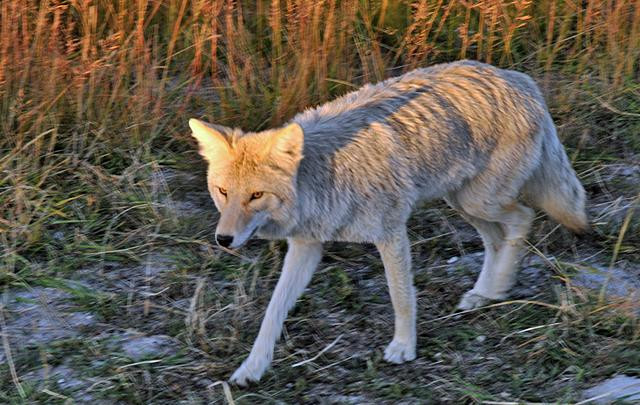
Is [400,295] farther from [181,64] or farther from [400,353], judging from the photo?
[181,64]

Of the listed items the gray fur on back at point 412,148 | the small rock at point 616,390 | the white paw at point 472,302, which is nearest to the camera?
the small rock at point 616,390

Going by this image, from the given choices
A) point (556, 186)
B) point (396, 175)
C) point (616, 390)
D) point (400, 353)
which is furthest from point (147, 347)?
point (556, 186)

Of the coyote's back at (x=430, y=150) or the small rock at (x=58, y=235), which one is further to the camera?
the small rock at (x=58, y=235)

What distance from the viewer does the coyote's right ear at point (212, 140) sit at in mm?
4480

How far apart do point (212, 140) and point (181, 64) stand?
7.95 feet

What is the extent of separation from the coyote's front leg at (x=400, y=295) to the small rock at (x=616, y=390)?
905 millimetres

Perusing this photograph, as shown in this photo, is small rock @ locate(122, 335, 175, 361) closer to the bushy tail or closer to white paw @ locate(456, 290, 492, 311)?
white paw @ locate(456, 290, 492, 311)

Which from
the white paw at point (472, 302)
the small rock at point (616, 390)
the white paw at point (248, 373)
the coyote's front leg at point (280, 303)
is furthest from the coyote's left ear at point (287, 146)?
the small rock at point (616, 390)

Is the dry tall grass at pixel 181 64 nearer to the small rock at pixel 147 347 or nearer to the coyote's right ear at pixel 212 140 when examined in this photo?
the small rock at pixel 147 347

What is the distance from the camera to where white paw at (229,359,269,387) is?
449 centimetres

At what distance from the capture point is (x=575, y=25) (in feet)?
24.1

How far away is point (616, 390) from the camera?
421 cm

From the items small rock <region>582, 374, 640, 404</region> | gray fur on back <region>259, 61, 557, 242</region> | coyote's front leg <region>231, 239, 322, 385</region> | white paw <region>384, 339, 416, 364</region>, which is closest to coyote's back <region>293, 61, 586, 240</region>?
gray fur on back <region>259, 61, 557, 242</region>

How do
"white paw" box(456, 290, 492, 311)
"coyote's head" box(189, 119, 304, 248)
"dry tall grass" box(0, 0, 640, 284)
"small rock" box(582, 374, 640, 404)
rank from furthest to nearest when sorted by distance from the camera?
"dry tall grass" box(0, 0, 640, 284) < "white paw" box(456, 290, 492, 311) < "coyote's head" box(189, 119, 304, 248) < "small rock" box(582, 374, 640, 404)
